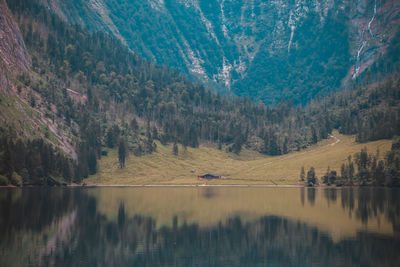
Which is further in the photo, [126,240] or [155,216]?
[155,216]

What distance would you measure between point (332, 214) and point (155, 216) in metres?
43.4

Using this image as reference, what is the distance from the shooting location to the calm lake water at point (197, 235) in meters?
62.8

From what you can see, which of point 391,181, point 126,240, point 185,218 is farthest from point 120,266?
point 391,181

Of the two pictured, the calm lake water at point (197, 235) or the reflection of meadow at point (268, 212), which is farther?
the reflection of meadow at point (268, 212)

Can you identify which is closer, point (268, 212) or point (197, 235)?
point (197, 235)

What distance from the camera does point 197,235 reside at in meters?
81.1

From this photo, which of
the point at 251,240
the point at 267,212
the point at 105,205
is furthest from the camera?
the point at 105,205

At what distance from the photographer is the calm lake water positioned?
62.8 metres

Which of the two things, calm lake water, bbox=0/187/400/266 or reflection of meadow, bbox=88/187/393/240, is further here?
reflection of meadow, bbox=88/187/393/240

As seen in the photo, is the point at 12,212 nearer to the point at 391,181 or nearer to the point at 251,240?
the point at 251,240

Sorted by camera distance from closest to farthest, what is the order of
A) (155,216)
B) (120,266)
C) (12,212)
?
(120,266)
(12,212)
(155,216)

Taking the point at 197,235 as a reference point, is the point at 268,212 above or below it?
above

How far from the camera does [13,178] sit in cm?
17600

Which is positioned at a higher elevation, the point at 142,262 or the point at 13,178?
the point at 13,178
